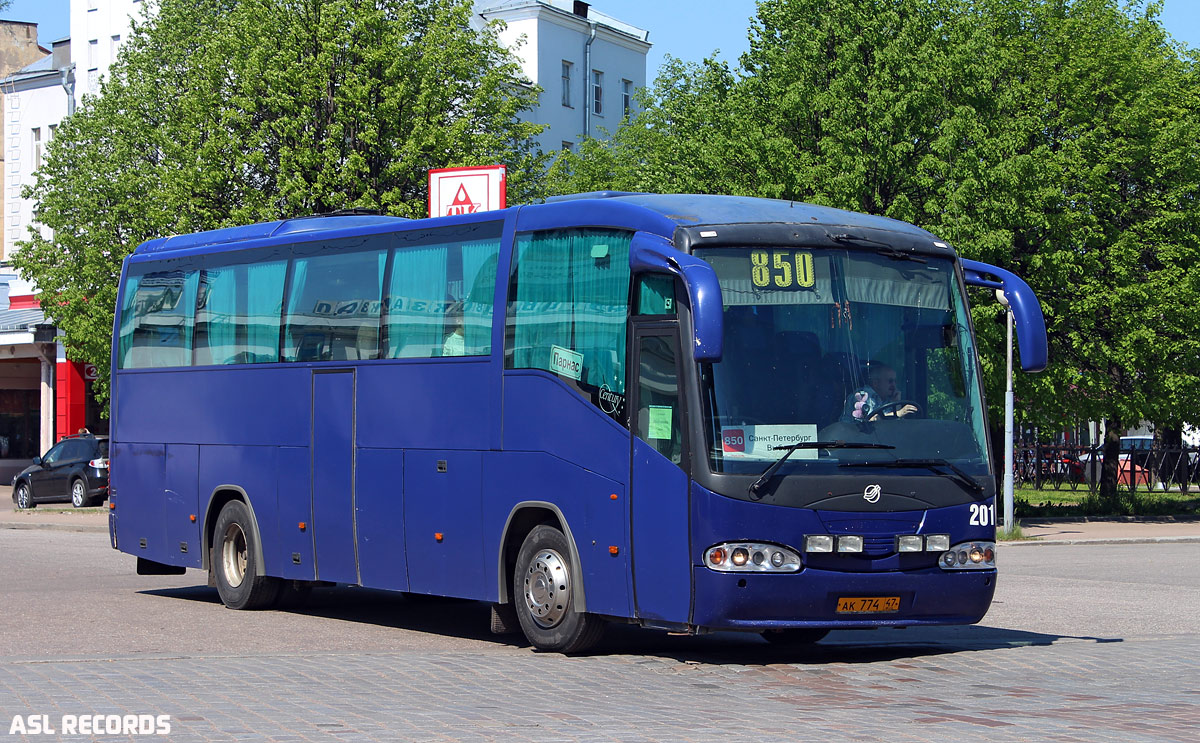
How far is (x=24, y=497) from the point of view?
1532 inches

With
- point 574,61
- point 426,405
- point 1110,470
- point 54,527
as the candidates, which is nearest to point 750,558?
point 426,405

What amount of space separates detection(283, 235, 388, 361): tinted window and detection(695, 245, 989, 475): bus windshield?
13.1 ft

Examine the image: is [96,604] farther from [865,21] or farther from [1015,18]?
[1015,18]

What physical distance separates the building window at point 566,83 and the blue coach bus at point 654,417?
49.6 meters

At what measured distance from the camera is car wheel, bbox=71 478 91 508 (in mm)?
37750

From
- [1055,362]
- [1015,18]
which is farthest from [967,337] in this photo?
[1015,18]

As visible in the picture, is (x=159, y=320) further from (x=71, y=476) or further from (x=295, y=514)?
(x=71, y=476)

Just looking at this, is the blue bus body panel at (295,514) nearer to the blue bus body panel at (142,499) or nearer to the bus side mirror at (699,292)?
the blue bus body panel at (142,499)

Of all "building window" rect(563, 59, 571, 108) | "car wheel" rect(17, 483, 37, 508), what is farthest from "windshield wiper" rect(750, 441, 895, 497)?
"building window" rect(563, 59, 571, 108)

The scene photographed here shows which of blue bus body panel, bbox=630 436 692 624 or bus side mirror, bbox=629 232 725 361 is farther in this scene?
blue bus body panel, bbox=630 436 692 624

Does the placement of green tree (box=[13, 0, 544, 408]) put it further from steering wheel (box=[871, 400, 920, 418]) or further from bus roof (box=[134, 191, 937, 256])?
steering wheel (box=[871, 400, 920, 418])

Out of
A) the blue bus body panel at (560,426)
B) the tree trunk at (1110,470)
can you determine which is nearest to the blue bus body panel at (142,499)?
the blue bus body panel at (560,426)

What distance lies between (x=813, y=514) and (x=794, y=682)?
1.10 m

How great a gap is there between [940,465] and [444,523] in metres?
4.01
